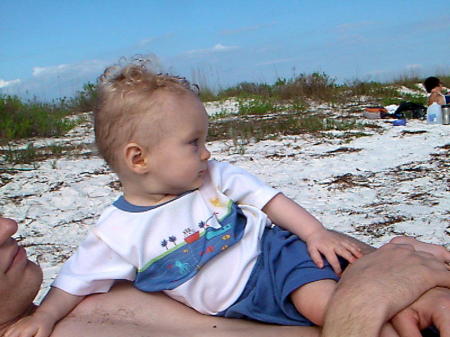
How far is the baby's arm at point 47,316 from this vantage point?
183cm

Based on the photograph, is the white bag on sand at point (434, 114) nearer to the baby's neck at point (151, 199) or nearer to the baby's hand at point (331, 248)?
the baby's hand at point (331, 248)

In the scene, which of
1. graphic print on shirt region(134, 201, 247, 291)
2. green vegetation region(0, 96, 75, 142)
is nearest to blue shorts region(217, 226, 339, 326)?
graphic print on shirt region(134, 201, 247, 291)

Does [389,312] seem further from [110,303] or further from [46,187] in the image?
[46,187]

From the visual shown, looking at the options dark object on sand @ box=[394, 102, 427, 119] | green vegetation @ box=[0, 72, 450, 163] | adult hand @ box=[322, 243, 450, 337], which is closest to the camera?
adult hand @ box=[322, 243, 450, 337]

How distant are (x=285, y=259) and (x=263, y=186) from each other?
0.28m

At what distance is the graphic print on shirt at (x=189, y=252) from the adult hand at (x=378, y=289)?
394 mm

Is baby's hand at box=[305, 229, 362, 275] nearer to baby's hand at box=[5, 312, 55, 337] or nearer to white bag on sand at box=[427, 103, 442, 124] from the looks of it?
baby's hand at box=[5, 312, 55, 337]

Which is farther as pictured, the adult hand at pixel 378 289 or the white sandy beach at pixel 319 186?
the white sandy beach at pixel 319 186

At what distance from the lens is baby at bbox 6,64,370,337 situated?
1.86 meters

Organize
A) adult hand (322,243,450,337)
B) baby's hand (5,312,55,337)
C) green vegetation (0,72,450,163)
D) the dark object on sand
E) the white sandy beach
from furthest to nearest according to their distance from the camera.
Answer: the dark object on sand
green vegetation (0,72,450,163)
the white sandy beach
baby's hand (5,312,55,337)
adult hand (322,243,450,337)

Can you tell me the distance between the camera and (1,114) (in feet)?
28.1

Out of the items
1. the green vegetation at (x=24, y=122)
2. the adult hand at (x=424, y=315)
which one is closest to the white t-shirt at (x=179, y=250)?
the adult hand at (x=424, y=315)

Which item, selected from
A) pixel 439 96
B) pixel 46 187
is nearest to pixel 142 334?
pixel 46 187

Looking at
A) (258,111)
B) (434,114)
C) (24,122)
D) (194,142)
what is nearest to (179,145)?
(194,142)
